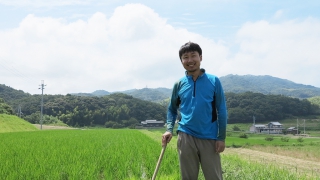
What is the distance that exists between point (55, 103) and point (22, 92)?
934 inches

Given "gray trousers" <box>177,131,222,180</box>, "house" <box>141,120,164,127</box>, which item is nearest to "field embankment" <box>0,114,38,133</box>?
"gray trousers" <box>177,131,222,180</box>

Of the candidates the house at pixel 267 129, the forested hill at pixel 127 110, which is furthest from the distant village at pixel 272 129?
the forested hill at pixel 127 110

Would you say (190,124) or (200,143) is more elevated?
(190,124)

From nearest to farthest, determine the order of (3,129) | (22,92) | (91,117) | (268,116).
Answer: (3,129), (268,116), (91,117), (22,92)

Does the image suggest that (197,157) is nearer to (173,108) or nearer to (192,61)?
(173,108)

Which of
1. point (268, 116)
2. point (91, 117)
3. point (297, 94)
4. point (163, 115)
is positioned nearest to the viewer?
point (268, 116)

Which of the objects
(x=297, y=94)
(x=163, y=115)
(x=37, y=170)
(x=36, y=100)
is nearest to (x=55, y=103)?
(x=36, y=100)

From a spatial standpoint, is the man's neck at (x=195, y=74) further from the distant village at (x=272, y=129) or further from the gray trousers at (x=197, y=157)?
the distant village at (x=272, y=129)

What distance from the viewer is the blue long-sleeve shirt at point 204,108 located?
2246mm

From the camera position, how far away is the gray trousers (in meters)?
2.26

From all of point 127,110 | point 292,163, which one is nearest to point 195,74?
point 292,163

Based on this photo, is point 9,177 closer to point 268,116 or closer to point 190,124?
point 190,124

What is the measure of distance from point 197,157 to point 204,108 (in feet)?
1.37

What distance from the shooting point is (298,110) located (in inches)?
2229
